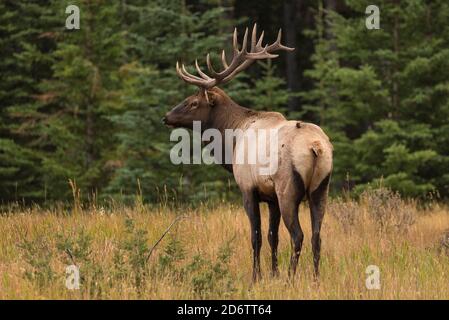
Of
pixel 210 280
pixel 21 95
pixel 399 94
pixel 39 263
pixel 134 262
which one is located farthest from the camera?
pixel 21 95

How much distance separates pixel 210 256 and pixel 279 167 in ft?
4.71

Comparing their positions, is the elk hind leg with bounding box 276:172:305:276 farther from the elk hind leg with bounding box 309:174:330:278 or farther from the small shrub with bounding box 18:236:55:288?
the small shrub with bounding box 18:236:55:288

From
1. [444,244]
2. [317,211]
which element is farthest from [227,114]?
[444,244]

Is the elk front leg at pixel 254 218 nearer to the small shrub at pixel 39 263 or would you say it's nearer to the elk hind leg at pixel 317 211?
the elk hind leg at pixel 317 211

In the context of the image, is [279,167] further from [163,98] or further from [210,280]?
[163,98]

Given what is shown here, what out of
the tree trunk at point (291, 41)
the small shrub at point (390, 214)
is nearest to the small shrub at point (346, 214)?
the small shrub at point (390, 214)

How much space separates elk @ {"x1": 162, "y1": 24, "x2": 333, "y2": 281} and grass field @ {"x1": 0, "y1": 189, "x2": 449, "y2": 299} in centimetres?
38

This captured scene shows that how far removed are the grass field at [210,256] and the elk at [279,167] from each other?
0.38 meters

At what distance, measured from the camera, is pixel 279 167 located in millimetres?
7336

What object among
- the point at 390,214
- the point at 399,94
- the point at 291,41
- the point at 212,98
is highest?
the point at 291,41

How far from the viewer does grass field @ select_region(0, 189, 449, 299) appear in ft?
21.3

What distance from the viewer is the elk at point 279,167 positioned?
283 inches
